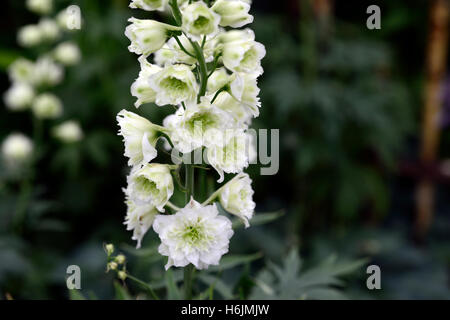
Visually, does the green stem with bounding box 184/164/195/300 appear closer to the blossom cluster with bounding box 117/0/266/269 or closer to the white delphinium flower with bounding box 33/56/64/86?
the blossom cluster with bounding box 117/0/266/269

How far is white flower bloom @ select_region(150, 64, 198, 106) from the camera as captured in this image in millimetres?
1223

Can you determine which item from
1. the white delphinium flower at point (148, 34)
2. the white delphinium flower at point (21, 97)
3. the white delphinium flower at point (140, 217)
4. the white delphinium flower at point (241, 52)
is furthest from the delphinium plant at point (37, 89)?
the white delphinium flower at point (241, 52)

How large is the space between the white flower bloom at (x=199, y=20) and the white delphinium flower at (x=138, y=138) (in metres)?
0.28

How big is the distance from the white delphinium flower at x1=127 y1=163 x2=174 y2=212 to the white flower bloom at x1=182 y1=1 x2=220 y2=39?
36 cm

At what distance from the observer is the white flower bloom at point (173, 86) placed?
1223mm

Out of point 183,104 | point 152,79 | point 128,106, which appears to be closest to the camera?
point 152,79

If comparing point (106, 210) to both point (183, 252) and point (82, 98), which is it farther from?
point (183, 252)

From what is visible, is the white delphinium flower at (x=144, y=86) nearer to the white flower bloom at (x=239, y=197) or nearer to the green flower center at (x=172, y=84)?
the green flower center at (x=172, y=84)

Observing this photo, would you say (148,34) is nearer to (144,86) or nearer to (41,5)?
(144,86)

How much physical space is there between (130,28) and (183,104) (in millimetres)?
249

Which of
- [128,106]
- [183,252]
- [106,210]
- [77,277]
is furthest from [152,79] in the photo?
[106,210]

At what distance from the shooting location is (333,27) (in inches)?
151

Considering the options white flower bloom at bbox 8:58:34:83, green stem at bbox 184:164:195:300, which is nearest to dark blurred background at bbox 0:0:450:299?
white flower bloom at bbox 8:58:34:83

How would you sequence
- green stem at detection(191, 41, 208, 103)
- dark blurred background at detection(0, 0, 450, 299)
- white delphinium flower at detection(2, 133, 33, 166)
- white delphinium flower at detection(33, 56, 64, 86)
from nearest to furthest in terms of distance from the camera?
green stem at detection(191, 41, 208, 103)
white delphinium flower at detection(2, 133, 33, 166)
white delphinium flower at detection(33, 56, 64, 86)
dark blurred background at detection(0, 0, 450, 299)
